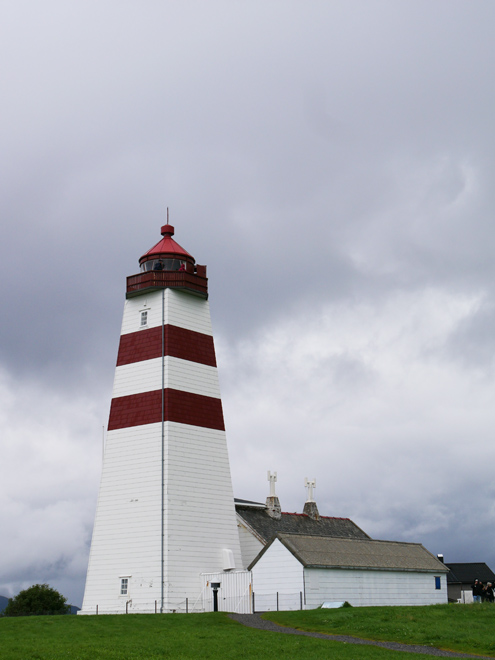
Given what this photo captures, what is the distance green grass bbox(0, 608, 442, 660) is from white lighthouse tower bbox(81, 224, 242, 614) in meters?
5.47

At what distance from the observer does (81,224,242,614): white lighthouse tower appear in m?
38.7

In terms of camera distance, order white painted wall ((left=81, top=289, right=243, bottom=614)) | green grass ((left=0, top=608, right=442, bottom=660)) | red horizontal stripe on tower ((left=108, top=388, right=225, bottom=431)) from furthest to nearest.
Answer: red horizontal stripe on tower ((left=108, top=388, right=225, bottom=431)) < white painted wall ((left=81, top=289, right=243, bottom=614)) < green grass ((left=0, top=608, right=442, bottom=660))

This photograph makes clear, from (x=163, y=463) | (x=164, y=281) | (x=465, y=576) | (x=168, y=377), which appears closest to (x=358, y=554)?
(x=163, y=463)

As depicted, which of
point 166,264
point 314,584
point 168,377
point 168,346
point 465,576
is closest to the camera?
point 314,584

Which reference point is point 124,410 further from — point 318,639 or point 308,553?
point 318,639

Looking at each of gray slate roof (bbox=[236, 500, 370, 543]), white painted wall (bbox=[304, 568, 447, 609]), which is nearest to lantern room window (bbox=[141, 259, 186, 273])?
gray slate roof (bbox=[236, 500, 370, 543])

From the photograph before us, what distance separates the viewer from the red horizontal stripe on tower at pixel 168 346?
42.2m

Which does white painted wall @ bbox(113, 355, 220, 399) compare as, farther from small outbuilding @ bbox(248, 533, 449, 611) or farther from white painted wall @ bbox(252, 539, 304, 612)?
white painted wall @ bbox(252, 539, 304, 612)

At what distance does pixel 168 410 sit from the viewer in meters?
40.6

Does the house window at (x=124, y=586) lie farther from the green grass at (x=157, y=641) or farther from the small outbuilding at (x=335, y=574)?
the small outbuilding at (x=335, y=574)

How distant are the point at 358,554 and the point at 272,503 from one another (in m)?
10.5

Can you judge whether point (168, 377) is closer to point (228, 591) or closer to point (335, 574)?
point (228, 591)

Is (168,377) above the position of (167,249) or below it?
below

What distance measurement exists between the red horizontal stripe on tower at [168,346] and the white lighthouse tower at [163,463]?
63 mm
